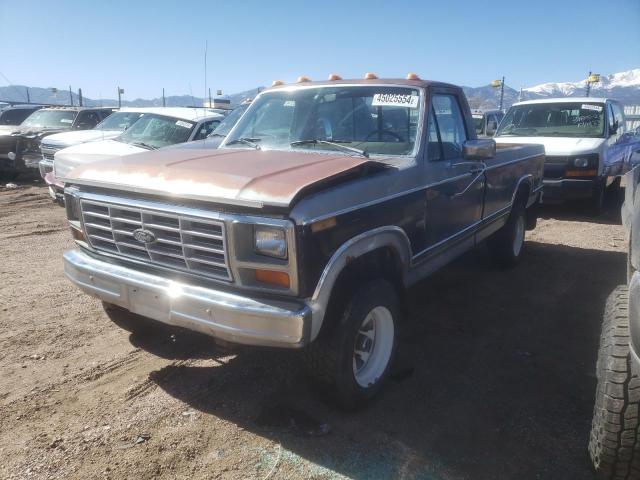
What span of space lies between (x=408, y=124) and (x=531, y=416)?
7.00 ft

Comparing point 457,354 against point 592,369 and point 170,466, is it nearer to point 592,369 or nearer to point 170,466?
point 592,369

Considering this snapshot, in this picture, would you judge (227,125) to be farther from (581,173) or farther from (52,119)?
(52,119)

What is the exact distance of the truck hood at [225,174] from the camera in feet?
8.54

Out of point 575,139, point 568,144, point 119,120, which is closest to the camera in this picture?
point 568,144

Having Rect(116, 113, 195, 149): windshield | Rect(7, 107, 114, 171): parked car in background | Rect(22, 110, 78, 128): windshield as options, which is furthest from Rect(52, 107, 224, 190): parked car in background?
Rect(22, 110, 78, 128): windshield

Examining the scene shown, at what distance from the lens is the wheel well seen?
290 centimetres

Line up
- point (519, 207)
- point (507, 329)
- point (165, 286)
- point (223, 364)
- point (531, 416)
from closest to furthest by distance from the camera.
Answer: point (165, 286) < point (531, 416) < point (223, 364) < point (507, 329) < point (519, 207)

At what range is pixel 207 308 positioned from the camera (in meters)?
2.64

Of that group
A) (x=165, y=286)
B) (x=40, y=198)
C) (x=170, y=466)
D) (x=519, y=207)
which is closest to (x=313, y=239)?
(x=165, y=286)

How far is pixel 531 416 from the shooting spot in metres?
3.11

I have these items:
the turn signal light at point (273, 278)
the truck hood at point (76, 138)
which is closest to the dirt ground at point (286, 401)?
the turn signal light at point (273, 278)

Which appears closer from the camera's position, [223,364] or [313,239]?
[313,239]

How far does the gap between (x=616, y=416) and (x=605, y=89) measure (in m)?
35.3

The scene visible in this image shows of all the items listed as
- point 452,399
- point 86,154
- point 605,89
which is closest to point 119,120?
point 86,154
